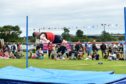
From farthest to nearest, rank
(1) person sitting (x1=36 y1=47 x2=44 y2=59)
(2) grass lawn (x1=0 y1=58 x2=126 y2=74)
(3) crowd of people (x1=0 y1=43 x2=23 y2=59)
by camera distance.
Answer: (3) crowd of people (x1=0 y1=43 x2=23 y2=59)
(1) person sitting (x1=36 y1=47 x2=44 y2=59)
(2) grass lawn (x1=0 y1=58 x2=126 y2=74)

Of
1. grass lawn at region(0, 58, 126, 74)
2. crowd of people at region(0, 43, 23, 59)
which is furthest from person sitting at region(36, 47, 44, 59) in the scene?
grass lawn at region(0, 58, 126, 74)

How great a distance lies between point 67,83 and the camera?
21.7ft

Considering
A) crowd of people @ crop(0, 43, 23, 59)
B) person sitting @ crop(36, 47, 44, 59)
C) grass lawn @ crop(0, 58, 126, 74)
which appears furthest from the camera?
crowd of people @ crop(0, 43, 23, 59)

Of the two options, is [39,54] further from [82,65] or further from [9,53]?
[82,65]

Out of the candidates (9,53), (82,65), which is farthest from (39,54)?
(82,65)

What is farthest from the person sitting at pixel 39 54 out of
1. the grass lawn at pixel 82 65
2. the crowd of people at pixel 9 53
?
the grass lawn at pixel 82 65

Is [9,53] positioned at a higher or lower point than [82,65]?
higher

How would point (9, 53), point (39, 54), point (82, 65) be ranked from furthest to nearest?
point (9, 53), point (39, 54), point (82, 65)

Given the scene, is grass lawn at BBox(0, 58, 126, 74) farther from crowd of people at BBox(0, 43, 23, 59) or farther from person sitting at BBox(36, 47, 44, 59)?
crowd of people at BBox(0, 43, 23, 59)

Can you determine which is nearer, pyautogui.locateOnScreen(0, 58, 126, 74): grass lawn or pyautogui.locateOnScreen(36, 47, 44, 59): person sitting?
pyautogui.locateOnScreen(0, 58, 126, 74): grass lawn

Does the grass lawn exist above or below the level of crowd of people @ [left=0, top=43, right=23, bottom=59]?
below

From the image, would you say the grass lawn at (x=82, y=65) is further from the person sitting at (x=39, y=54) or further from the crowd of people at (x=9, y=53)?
the crowd of people at (x=9, y=53)

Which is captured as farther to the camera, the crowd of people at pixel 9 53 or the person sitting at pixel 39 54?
the crowd of people at pixel 9 53

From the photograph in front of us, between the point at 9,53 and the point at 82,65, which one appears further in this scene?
the point at 9,53
